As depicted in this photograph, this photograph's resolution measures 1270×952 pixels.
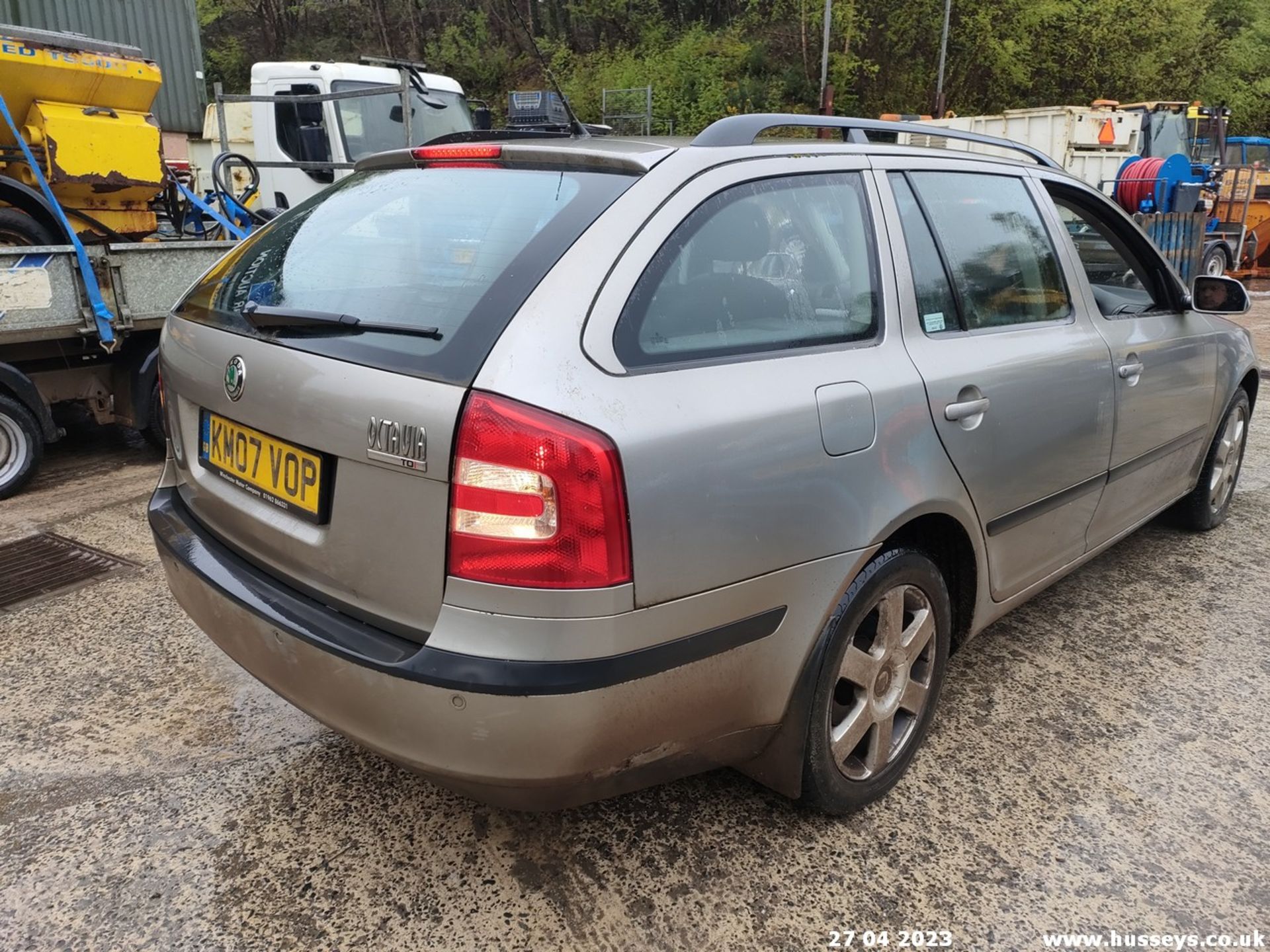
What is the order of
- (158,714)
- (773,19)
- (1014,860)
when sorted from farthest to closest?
(773,19) → (158,714) → (1014,860)

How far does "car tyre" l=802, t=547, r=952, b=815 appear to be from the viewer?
2.17 meters

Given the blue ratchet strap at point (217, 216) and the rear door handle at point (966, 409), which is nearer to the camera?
the rear door handle at point (966, 409)

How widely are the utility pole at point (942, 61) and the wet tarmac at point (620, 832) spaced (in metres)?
22.3

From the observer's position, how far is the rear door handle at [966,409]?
234 centimetres

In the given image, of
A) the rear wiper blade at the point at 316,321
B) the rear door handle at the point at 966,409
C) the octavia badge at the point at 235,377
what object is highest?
the rear wiper blade at the point at 316,321

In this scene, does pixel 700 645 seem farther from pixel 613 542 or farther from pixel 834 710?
pixel 834 710

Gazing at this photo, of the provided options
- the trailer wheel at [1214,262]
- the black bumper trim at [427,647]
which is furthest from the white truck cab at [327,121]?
the trailer wheel at [1214,262]

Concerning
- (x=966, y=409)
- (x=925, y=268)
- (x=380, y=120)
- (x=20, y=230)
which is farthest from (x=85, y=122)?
(x=966, y=409)

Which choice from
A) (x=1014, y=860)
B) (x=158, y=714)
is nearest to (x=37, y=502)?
(x=158, y=714)

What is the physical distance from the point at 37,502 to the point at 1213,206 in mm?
16719

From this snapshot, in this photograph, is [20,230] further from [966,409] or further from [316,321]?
[966,409]

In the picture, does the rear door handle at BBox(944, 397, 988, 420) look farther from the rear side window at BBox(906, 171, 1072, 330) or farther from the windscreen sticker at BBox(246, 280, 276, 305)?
the windscreen sticker at BBox(246, 280, 276, 305)

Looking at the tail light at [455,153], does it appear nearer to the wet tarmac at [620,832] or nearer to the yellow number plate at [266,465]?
the yellow number plate at [266,465]

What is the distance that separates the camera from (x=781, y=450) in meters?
1.91
